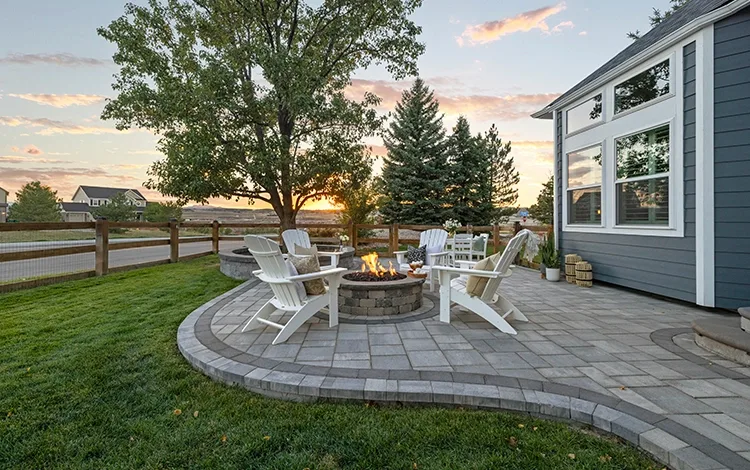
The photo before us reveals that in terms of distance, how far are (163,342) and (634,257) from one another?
6.34 m

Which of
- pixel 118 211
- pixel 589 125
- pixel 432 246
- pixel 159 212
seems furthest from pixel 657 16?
pixel 159 212

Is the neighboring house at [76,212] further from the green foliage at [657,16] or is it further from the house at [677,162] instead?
the green foliage at [657,16]

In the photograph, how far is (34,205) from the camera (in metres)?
29.0

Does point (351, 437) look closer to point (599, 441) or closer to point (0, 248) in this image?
point (599, 441)

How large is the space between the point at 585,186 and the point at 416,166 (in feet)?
29.7

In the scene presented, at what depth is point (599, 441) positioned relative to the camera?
5.78 ft

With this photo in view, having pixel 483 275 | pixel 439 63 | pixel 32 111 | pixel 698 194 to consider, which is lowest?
pixel 483 275

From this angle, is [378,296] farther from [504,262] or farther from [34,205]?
[34,205]

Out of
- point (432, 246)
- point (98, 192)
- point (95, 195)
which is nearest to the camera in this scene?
point (432, 246)

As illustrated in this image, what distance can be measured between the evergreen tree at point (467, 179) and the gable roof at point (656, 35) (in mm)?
7970

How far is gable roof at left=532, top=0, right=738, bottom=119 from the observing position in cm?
453

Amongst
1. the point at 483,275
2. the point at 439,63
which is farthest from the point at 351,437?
the point at 439,63

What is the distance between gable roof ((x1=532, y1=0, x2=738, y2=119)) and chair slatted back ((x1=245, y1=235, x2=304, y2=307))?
5.63 metres

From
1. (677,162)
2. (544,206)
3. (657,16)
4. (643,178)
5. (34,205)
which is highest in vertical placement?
(657,16)
